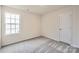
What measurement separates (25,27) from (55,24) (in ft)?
6.81

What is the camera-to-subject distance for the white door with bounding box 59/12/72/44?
382 cm

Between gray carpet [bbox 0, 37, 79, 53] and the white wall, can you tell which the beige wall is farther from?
the white wall

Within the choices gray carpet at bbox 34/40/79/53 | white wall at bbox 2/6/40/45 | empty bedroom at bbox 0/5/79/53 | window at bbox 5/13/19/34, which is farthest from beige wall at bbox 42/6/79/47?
window at bbox 5/13/19/34

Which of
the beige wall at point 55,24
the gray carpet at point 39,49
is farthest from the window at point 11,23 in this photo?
the beige wall at point 55,24

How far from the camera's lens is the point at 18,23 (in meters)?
4.55

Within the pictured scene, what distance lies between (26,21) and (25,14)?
49 cm

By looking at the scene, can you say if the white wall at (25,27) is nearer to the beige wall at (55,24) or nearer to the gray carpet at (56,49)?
the beige wall at (55,24)

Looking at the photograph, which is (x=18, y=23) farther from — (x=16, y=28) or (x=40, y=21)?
(x=40, y=21)

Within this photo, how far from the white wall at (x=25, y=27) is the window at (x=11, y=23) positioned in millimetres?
238

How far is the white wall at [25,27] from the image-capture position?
379cm

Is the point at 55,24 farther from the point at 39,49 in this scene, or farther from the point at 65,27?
the point at 39,49

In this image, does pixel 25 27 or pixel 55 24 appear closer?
pixel 55 24

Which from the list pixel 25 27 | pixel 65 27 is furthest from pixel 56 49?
pixel 25 27

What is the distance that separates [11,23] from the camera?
4.19 meters
